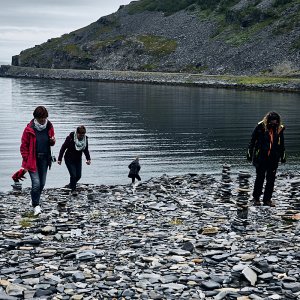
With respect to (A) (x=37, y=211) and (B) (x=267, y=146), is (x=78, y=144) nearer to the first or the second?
(A) (x=37, y=211)

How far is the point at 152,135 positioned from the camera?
48656 millimetres

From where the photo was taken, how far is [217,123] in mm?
58188

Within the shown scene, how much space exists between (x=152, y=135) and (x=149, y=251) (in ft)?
123

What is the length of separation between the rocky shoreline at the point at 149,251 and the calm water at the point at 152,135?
40.2ft

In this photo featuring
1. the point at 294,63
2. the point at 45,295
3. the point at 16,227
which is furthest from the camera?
the point at 294,63

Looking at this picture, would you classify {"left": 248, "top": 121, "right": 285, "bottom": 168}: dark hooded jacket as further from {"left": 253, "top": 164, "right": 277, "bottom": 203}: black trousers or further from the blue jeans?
the blue jeans

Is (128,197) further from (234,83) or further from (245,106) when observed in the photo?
(234,83)

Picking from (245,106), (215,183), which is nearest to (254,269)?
(215,183)

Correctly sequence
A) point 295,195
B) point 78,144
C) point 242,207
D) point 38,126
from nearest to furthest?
point 242,207
point 38,126
point 295,195
point 78,144

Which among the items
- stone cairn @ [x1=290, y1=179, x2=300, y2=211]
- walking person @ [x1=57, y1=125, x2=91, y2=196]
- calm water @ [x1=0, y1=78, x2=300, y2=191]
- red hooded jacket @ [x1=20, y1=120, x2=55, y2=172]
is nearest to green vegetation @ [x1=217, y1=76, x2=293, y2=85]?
calm water @ [x1=0, y1=78, x2=300, y2=191]

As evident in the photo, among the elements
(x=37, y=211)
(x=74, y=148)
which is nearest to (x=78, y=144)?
(x=74, y=148)

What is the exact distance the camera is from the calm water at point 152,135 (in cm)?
3266

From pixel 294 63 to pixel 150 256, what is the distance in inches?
5746

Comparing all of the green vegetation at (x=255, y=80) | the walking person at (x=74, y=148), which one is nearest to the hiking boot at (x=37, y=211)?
the walking person at (x=74, y=148)
